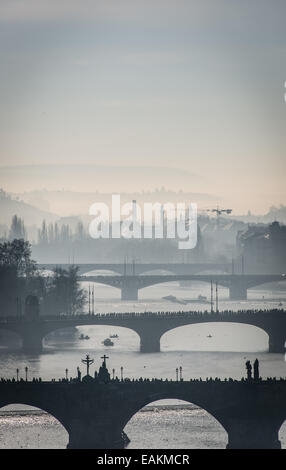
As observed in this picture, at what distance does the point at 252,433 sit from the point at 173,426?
7.63 metres

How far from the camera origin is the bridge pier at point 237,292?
163 metres

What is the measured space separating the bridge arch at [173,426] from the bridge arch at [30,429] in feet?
12.8

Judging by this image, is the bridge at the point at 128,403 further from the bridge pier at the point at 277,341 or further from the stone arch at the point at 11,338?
the stone arch at the point at 11,338

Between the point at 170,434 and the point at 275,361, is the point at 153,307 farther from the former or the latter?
the point at 170,434

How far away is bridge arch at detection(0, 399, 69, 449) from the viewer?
7038 centimetres

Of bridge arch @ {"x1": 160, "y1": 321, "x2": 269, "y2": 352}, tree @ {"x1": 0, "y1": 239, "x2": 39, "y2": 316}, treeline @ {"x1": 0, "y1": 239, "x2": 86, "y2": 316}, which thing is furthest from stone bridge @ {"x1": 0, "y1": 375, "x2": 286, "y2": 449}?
treeline @ {"x1": 0, "y1": 239, "x2": 86, "y2": 316}

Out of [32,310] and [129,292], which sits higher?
[129,292]

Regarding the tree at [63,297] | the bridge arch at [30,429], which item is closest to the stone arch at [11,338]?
the tree at [63,297]

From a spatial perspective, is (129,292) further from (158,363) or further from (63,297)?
(158,363)

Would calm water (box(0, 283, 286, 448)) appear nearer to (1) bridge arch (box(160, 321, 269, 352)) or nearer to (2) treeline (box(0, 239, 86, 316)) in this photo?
(1) bridge arch (box(160, 321, 269, 352))

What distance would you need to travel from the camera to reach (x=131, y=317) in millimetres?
108188

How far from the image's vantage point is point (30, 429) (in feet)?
243

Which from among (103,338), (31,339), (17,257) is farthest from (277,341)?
(17,257)
